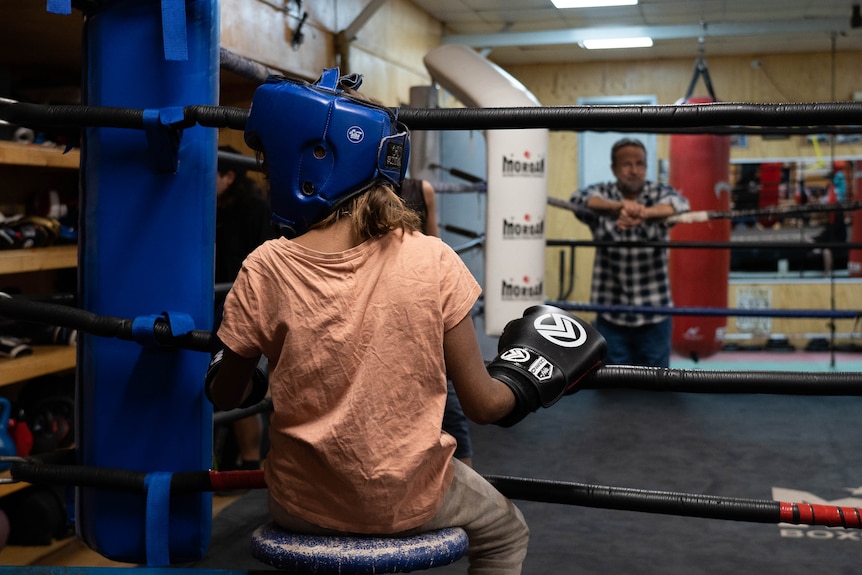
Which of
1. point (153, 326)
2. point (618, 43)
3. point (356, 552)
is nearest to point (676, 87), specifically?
point (618, 43)

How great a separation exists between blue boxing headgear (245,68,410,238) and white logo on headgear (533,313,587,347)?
25cm

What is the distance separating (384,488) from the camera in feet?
3.14

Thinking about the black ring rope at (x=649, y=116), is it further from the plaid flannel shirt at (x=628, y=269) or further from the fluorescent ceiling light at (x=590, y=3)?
the fluorescent ceiling light at (x=590, y=3)

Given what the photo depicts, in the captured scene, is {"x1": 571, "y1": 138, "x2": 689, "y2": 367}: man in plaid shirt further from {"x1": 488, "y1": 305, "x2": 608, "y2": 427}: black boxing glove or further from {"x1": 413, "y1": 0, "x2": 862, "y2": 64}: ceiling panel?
{"x1": 488, "y1": 305, "x2": 608, "y2": 427}: black boxing glove

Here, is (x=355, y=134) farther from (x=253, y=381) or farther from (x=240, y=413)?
(x=240, y=413)

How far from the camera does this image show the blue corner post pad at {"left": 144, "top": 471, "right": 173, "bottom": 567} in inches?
45.8

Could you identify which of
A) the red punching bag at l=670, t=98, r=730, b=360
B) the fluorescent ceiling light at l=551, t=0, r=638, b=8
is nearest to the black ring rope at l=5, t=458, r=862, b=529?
the red punching bag at l=670, t=98, r=730, b=360

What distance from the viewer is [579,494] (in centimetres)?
111

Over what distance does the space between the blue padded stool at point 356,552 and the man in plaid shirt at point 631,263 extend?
3072 millimetres

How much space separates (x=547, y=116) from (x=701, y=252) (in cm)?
441

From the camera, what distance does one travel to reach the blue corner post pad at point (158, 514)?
3.81 feet

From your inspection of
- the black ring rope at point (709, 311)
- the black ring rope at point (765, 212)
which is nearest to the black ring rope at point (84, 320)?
the black ring rope at point (709, 311)

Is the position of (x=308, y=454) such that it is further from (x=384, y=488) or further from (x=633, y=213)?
(x=633, y=213)

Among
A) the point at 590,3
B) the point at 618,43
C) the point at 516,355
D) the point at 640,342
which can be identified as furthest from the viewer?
the point at 618,43
